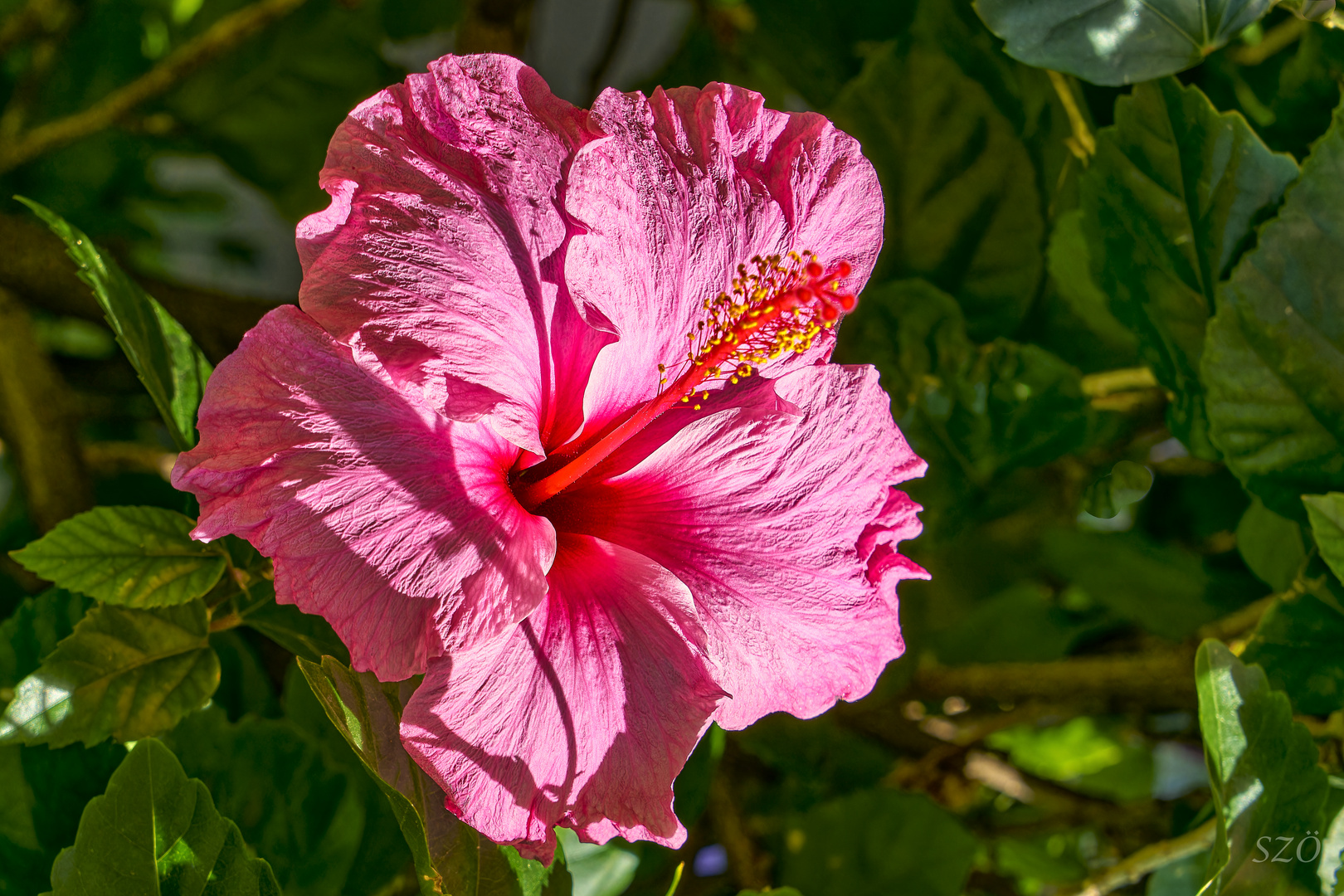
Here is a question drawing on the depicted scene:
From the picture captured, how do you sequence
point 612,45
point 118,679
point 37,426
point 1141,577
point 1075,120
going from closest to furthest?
point 118,679, point 1075,120, point 37,426, point 1141,577, point 612,45

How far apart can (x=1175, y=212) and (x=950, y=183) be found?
0.22 metres

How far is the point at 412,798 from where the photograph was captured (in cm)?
52

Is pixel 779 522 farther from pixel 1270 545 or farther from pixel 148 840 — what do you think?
pixel 1270 545

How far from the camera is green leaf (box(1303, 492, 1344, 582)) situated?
64 centimetres

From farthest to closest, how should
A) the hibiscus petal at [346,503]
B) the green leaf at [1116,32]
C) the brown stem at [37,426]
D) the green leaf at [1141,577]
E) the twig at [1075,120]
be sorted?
the green leaf at [1141,577] < the brown stem at [37,426] < the twig at [1075,120] < the green leaf at [1116,32] < the hibiscus petal at [346,503]

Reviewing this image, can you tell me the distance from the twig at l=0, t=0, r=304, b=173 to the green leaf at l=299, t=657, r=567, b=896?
0.82m

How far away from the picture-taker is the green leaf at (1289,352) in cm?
65

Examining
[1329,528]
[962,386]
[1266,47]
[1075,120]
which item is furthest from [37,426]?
[1266,47]

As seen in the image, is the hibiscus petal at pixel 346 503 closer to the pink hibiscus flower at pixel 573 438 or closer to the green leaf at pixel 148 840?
the pink hibiscus flower at pixel 573 438

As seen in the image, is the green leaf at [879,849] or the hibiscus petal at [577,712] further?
the green leaf at [879,849]

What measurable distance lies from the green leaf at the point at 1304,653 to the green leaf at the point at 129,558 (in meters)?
0.70

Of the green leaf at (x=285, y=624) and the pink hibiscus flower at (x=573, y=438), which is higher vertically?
the pink hibiscus flower at (x=573, y=438)

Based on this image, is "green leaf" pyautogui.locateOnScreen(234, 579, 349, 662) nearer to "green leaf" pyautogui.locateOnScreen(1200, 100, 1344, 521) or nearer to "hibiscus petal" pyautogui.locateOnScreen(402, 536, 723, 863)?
"hibiscus petal" pyautogui.locateOnScreen(402, 536, 723, 863)

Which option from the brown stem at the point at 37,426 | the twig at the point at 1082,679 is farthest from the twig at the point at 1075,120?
the brown stem at the point at 37,426
